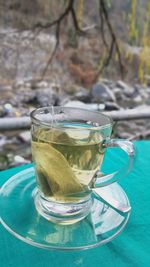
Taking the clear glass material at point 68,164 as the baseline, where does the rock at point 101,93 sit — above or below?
below

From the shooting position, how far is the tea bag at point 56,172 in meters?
0.38

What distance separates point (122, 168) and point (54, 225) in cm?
12

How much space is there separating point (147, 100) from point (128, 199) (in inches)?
209

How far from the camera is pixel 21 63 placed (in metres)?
5.26

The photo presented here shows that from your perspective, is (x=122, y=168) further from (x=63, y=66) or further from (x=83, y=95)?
(x=63, y=66)

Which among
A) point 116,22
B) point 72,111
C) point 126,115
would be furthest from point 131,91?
point 72,111

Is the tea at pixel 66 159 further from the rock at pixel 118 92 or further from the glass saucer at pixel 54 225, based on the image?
the rock at pixel 118 92

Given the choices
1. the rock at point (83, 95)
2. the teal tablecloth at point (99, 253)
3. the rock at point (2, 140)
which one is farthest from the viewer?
the rock at point (83, 95)

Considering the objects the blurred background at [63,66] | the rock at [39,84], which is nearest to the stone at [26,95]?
the blurred background at [63,66]

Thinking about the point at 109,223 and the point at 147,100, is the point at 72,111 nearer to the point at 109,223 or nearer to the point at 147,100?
the point at 109,223

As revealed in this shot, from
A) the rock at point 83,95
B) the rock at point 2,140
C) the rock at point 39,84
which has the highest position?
the rock at point 39,84

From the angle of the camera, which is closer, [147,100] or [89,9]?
[89,9]

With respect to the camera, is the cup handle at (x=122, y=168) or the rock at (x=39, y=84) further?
the rock at (x=39, y=84)

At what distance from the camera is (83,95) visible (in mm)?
5359
